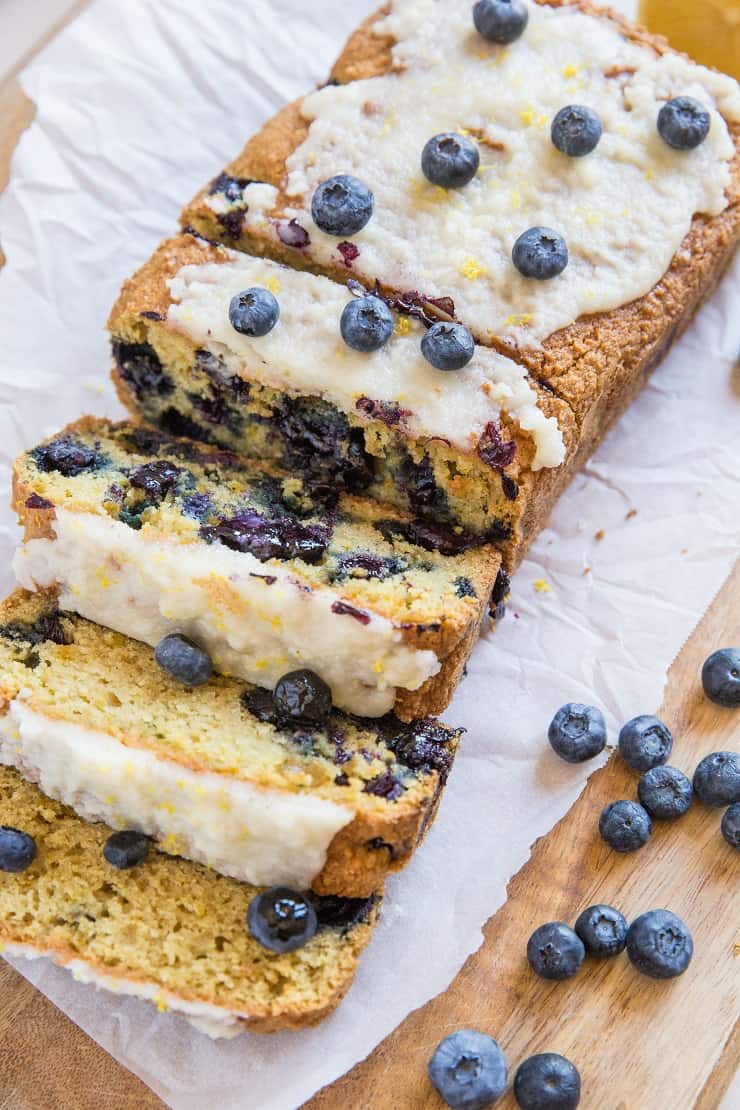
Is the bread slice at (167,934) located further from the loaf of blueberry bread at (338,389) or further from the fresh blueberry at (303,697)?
the loaf of blueberry bread at (338,389)

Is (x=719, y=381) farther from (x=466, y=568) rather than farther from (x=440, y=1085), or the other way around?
(x=440, y=1085)

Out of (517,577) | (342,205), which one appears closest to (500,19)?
(342,205)

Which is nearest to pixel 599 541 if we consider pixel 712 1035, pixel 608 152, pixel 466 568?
pixel 466 568

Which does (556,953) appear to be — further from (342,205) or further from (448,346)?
(342,205)

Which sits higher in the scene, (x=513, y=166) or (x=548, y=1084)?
(x=513, y=166)

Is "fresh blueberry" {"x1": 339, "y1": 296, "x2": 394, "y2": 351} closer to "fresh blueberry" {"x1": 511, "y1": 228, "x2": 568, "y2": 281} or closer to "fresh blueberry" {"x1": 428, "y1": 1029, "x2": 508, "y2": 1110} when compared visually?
"fresh blueberry" {"x1": 511, "y1": 228, "x2": 568, "y2": 281}

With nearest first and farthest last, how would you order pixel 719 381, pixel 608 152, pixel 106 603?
pixel 106 603 < pixel 608 152 < pixel 719 381

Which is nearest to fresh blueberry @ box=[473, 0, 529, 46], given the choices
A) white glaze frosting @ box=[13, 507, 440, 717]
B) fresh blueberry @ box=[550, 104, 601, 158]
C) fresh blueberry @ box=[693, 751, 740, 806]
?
fresh blueberry @ box=[550, 104, 601, 158]
